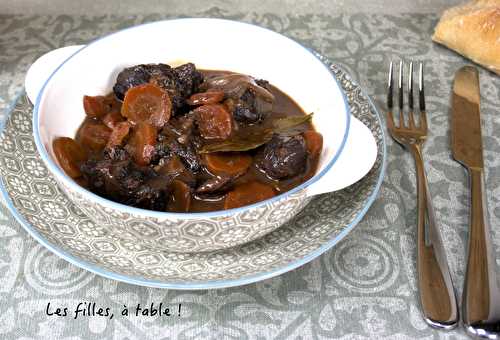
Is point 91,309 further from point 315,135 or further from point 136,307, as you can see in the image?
point 315,135

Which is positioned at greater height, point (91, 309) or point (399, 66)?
point (399, 66)

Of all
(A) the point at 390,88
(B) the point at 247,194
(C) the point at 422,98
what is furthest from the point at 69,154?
(C) the point at 422,98

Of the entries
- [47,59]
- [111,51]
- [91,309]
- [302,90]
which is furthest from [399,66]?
[91,309]

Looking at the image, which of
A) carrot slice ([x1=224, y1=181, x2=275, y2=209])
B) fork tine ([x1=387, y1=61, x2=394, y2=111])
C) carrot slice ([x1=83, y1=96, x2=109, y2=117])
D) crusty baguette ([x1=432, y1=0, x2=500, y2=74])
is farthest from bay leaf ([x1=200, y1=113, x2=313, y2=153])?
crusty baguette ([x1=432, y1=0, x2=500, y2=74])

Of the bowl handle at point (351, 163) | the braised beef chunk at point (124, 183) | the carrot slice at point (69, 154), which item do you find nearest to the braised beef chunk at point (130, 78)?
the carrot slice at point (69, 154)

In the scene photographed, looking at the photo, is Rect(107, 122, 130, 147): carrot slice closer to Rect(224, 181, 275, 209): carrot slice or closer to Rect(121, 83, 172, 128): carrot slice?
Rect(121, 83, 172, 128): carrot slice

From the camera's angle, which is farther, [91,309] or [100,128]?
[100,128]

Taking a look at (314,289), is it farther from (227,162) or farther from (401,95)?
(401,95)
